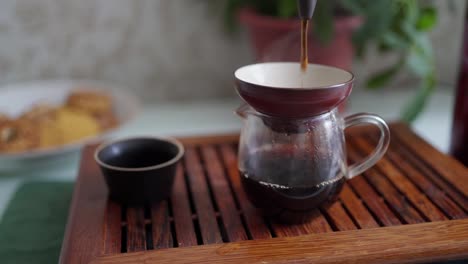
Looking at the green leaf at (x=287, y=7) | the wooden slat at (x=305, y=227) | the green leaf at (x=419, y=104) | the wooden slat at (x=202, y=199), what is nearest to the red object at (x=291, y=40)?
the green leaf at (x=287, y=7)

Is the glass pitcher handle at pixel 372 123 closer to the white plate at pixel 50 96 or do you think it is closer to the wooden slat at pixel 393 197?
the wooden slat at pixel 393 197

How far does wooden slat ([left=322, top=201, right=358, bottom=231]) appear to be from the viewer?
49 cm

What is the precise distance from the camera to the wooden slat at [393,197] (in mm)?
504

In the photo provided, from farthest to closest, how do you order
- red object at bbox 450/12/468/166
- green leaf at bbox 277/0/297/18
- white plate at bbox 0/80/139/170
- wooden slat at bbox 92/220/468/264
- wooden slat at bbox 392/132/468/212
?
white plate at bbox 0/80/139/170 → green leaf at bbox 277/0/297/18 → red object at bbox 450/12/468/166 → wooden slat at bbox 392/132/468/212 → wooden slat at bbox 92/220/468/264

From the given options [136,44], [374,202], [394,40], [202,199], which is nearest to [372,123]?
[374,202]

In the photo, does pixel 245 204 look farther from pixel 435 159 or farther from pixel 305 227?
pixel 435 159

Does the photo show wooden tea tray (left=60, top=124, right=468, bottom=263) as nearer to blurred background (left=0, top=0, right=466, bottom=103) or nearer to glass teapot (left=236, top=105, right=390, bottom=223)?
glass teapot (left=236, top=105, right=390, bottom=223)

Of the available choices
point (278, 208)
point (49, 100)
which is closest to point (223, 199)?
point (278, 208)

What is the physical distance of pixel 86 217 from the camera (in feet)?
1.71

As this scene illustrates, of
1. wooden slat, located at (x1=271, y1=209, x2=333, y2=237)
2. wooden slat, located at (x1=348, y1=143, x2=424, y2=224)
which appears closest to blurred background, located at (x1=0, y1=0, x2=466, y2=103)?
wooden slat, located at (x1=348, y1=143, x2=424, y2=224)

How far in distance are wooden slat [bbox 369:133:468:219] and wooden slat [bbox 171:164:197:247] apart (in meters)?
0.24

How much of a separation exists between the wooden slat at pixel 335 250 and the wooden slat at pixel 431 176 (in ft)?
0.25

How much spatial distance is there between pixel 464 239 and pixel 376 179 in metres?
0.15

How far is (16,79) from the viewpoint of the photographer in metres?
0.98
